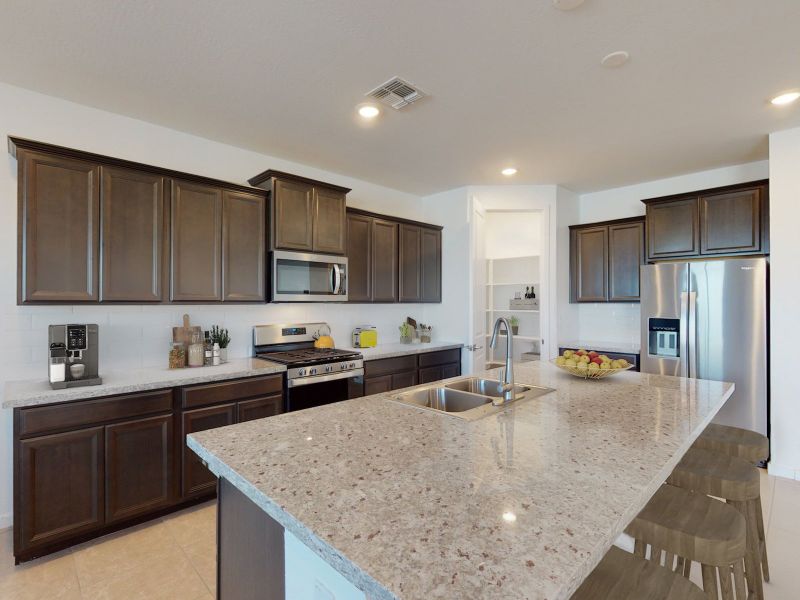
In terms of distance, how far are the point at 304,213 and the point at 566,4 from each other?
7.57ft

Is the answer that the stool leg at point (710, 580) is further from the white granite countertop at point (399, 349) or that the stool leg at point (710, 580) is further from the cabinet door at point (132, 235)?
the cabinet door at point (132, 235)

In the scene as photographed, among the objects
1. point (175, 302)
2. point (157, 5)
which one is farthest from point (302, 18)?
point (175, 302)

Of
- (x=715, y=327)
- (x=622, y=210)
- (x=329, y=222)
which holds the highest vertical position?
(x=622, y=210)

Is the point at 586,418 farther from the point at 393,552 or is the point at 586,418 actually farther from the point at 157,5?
the point at 157,5

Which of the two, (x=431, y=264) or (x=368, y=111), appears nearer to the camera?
(x=368, y=111)

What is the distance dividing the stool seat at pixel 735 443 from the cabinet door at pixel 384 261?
2.84 meters

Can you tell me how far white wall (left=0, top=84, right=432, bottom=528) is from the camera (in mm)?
2498

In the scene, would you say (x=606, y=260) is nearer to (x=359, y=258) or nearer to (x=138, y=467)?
(x=359, y=258)

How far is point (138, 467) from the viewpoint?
2455 millimetres

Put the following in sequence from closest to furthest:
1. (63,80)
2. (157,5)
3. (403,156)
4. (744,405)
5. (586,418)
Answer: (586,418)
(157,5)
(63,80)
(744,405)
(403,156)

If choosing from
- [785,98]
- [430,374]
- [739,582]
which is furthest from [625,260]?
[739,582]

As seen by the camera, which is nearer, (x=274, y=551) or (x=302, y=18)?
(x=274, y=551)

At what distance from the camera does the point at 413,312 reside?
16.3ft

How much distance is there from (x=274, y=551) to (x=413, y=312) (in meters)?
3.84
